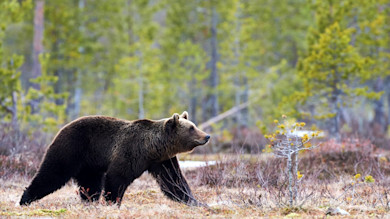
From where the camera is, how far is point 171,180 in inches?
302

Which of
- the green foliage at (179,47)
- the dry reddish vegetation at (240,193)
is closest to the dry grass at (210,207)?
the dry reddish vegetation at (240,193)

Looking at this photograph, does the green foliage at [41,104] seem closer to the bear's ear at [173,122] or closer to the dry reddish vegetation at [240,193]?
the dry reddish vegetation at [240,193]

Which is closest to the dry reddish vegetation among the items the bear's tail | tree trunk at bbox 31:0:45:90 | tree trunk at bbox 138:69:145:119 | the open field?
the open field

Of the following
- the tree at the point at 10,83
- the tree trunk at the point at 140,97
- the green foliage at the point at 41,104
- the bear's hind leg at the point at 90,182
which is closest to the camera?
the bear's hind leg at the point at 90,182

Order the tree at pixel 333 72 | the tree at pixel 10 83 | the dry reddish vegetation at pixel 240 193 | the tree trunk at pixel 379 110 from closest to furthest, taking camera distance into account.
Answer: the dry reddish vegetation at pixel 240 193 → the tree at pixel 333 72 → the tree at pixel 10 83 → the tree trunk at pixel 379 110

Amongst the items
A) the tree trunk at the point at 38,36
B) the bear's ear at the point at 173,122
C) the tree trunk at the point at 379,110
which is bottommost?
the tree trunk at the point at 379,110

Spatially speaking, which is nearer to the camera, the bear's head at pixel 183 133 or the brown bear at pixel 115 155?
the brown bear at pixel 115 155

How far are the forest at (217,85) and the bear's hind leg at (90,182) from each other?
0.38m

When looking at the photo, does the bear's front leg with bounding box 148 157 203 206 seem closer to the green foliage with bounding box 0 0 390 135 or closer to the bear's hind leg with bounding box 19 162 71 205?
the bear's hind leg with bounding box 19 162 71 205

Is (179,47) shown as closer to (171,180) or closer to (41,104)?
(41,104)

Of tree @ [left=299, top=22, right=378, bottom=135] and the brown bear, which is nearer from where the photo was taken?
the brown bear

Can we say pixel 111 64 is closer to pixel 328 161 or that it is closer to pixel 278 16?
pixel 278 16

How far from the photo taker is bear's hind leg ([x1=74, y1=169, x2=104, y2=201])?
7809mm

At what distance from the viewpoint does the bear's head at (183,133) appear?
762cm
